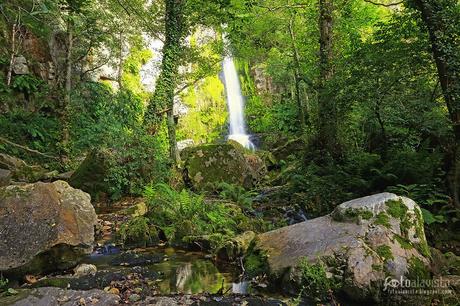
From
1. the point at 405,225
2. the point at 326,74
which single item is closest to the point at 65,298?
the point at 405,225

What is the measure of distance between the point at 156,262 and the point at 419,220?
3.78m

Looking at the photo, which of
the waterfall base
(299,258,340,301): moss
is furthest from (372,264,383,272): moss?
the waterfall base

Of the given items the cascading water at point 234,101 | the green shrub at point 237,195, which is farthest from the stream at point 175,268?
the cascading water at point 234,101

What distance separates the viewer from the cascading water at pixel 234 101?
88.0ft

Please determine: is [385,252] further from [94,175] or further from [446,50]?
[94,175]

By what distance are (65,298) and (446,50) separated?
20.4 ft

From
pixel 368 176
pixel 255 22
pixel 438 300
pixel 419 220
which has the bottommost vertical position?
pixel 438 300

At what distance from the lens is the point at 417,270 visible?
3.98 meters

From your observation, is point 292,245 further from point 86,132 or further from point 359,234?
point 86,132

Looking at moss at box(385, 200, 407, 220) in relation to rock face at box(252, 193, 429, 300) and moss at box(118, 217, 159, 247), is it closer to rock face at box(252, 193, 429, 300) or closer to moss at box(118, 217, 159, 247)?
rock face at box(252, 193, 429, 300)

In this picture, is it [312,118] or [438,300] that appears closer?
[438,300]

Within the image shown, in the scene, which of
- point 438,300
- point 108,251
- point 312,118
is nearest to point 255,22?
point 312,118

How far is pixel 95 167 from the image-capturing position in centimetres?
958

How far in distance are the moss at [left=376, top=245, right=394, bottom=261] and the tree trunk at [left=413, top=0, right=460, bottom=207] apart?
2573 mm
